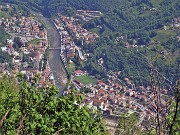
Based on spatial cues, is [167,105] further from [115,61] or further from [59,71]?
[115,61]

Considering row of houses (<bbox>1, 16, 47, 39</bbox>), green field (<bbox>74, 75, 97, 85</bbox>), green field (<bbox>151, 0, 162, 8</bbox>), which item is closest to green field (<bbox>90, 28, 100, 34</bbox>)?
row of houses (<bbox>1, 16, 47, 39</bbox>)

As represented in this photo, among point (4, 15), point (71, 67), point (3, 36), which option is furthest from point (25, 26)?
Answer: point (71, 67)

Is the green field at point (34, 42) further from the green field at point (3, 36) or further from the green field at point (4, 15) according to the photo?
the green field at point (4, 15)

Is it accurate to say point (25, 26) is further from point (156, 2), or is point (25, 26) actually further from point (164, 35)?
point (156, 2)

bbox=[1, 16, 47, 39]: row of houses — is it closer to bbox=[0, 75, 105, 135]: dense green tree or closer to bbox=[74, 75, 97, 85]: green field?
bbox=[74, 75, 97, 85]: green field

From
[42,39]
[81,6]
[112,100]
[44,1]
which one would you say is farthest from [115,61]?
[44,1]
